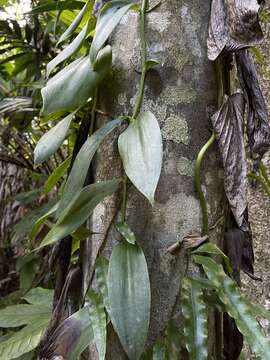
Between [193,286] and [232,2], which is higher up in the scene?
[232,2]

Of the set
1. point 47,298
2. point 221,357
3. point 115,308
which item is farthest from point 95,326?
point 47,298

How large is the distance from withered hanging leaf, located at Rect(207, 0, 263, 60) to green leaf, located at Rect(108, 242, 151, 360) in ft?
0.70

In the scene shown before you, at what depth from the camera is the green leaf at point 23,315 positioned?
72cm

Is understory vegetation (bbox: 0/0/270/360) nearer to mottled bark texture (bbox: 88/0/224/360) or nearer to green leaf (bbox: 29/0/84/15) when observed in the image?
mottled bark texture (bbox: 88/0/224/360)

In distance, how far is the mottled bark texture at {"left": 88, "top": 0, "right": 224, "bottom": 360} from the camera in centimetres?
47

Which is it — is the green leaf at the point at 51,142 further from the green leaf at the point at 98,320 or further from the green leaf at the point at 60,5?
the green leaf at the point at 60,5

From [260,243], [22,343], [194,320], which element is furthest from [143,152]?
[260,243]

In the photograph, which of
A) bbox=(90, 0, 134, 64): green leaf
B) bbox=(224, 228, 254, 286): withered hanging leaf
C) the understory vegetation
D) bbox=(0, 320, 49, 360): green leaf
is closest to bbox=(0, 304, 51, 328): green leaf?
bbox=(0, 320, 49, 360): green leaf

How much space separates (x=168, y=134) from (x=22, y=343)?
357 millimetres

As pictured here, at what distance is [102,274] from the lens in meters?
0.46

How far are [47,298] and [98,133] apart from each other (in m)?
0.45

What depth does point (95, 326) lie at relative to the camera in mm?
437

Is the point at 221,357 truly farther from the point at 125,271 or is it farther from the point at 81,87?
the point at 81,87

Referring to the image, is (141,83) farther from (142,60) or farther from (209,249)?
(209,249)
